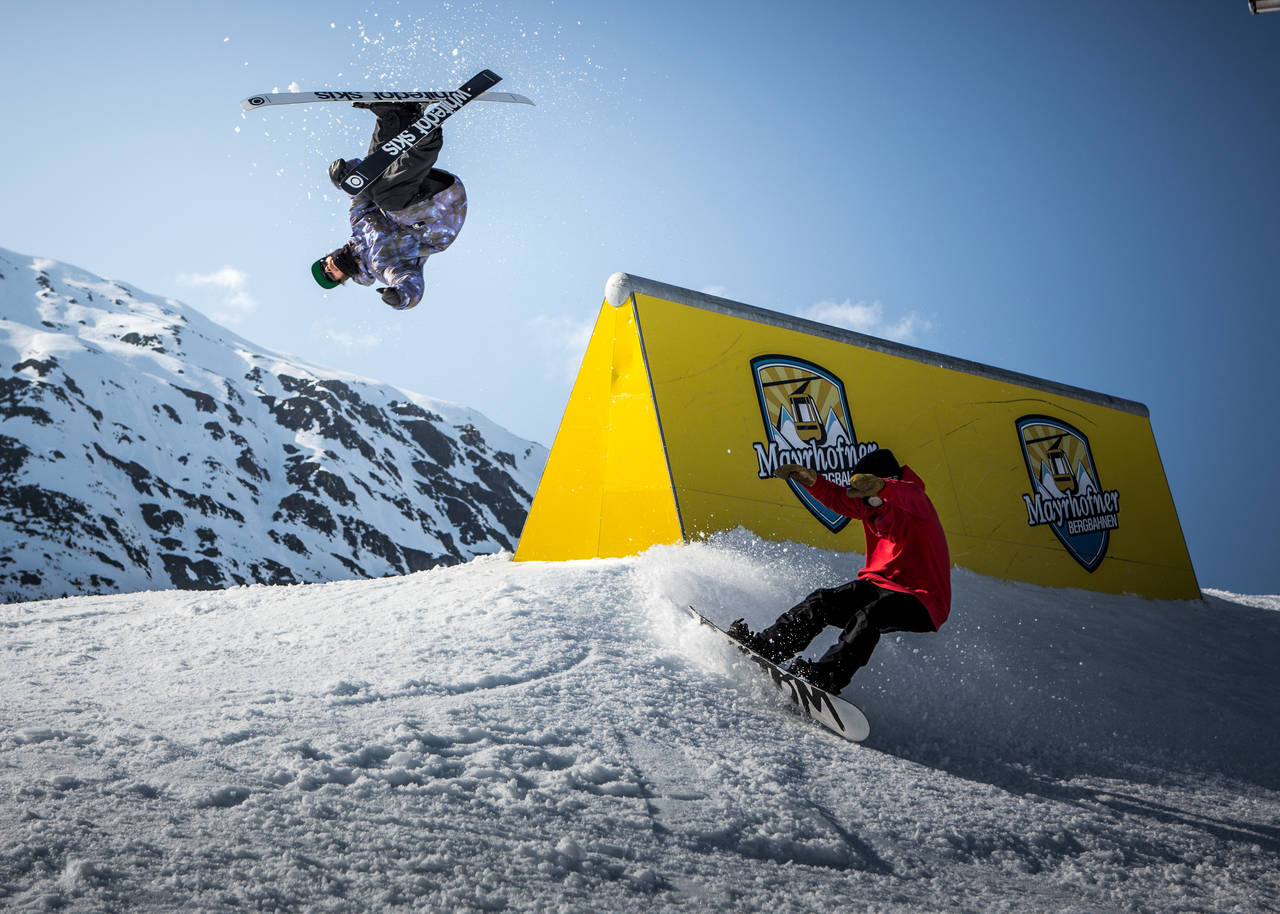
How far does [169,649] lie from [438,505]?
284 feet

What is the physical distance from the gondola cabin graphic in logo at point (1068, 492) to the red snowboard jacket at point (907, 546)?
506 centimetres

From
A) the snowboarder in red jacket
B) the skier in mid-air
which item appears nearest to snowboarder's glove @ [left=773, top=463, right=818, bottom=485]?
the snowboarder in red jacket

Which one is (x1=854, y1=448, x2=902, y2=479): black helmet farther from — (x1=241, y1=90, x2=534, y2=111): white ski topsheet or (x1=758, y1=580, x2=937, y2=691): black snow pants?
(x1=241, y1=90, x2=534, y2=111): white ski topsheet

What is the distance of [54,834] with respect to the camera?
2109mm

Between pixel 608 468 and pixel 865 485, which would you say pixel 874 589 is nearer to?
pixel 865 485

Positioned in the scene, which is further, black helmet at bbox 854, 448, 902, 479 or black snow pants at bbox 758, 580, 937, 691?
black helmet at bbox 854, 448, 902, 479

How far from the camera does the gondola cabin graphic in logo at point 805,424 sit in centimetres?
690

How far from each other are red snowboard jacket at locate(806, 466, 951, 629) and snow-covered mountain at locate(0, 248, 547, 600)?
52.9m

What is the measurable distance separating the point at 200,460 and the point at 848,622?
82.3 metres

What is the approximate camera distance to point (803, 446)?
7105 mm

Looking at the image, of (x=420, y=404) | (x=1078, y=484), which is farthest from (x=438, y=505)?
(x=1078, y=484)

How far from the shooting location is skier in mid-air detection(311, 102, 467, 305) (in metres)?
4.73

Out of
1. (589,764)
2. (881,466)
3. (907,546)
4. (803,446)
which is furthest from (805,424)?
(589,764)

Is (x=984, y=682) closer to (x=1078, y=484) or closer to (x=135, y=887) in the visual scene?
(x=135, y=887)
